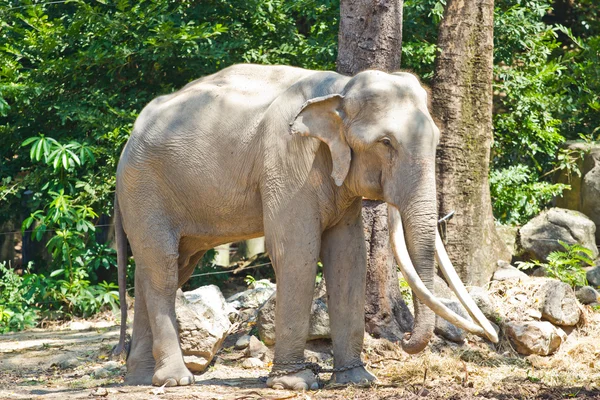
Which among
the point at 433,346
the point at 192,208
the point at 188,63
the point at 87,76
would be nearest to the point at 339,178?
the point at 192,208

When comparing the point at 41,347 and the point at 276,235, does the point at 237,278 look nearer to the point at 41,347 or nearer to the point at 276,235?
the point at 41,347

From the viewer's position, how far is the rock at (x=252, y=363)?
24.9 feet

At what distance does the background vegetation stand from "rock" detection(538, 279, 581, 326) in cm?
338

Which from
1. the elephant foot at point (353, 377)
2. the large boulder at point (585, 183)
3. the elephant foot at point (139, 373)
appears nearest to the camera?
the elephant foot at point (353, 377)

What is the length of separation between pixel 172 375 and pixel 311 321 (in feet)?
4.85

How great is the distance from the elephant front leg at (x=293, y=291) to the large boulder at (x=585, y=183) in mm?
7188

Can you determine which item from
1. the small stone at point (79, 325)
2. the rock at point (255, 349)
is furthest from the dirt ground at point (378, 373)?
the small stone at point (79, 325)

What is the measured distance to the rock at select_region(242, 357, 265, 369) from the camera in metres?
7.59

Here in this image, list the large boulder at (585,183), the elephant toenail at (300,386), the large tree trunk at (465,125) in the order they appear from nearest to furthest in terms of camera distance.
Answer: the elephant toenail at (300,386), the large tree trunk at (465,125), the large boulder at (585,183)

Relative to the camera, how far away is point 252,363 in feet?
A: 25.0

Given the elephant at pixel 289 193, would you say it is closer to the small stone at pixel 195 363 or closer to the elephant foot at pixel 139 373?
the elephant foot at pixel 139 373

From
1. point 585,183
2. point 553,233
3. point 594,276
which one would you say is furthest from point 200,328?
point 585,183

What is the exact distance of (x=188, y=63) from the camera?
1115 cm

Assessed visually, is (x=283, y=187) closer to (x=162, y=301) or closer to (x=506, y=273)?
(x=162, y=301)
